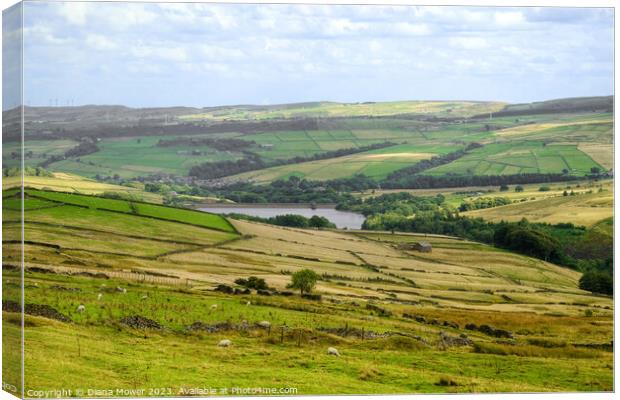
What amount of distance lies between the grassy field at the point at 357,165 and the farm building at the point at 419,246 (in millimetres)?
2560

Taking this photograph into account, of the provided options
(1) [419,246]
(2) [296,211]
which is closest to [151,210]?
(2) [296,211]

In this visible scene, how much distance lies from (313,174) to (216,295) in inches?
181

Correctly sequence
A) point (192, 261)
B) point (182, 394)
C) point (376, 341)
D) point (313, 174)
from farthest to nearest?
1. point (313, 174)
2. point (192, 261)
3. point (376, 341)
4. point (182, 394)

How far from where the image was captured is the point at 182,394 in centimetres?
2523

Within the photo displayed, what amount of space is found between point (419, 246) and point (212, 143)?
5753 millimetres

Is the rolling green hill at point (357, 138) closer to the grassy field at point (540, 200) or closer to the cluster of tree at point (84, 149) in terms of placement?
the cluster of tree at point (84, 149)

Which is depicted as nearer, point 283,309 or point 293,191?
point 283,309

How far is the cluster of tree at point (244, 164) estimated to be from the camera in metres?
31.2

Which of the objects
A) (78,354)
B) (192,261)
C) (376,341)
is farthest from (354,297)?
(78,354)

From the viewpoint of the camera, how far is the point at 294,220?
30.8m

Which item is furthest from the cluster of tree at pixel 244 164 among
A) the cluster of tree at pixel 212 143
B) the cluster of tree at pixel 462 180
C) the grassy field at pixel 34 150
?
the grassy field at pixel 34 150

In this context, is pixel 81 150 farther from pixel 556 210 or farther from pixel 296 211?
pixel 556 210

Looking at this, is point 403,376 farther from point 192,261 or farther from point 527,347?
point 192,261

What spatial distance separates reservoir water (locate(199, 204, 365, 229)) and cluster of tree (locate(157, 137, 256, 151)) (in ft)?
5.36
